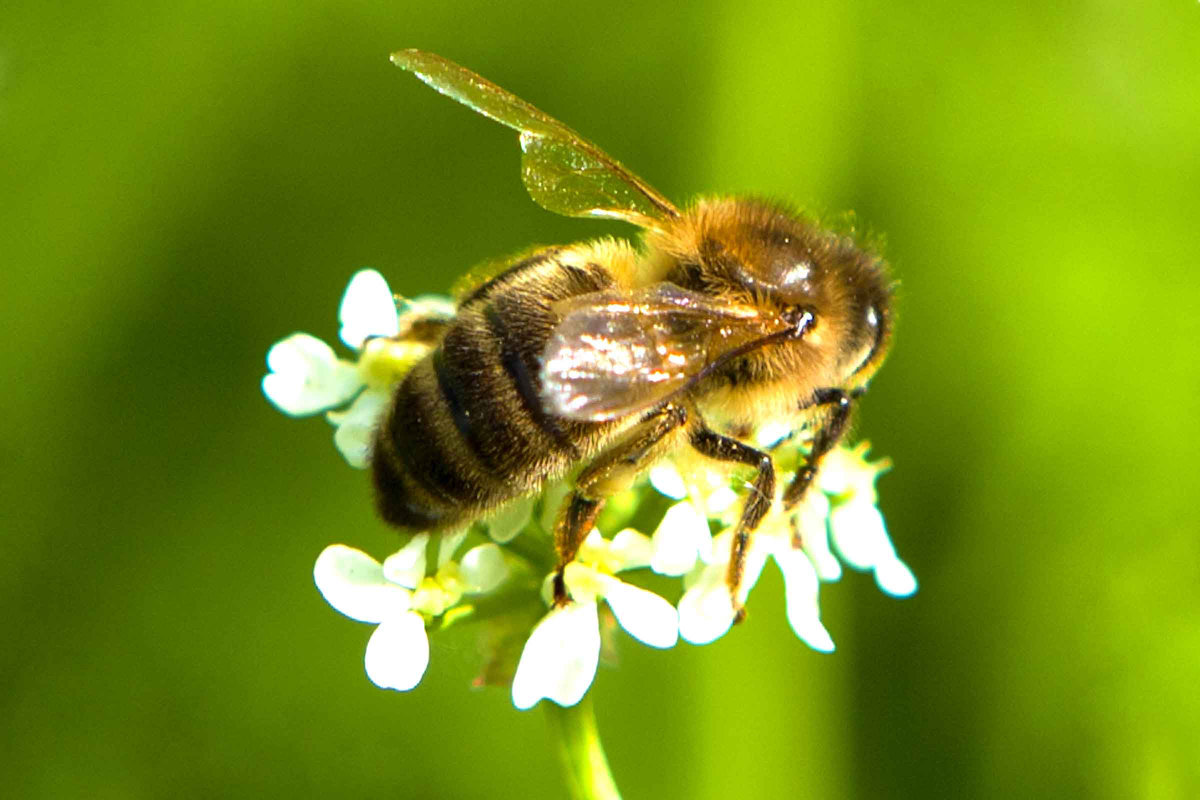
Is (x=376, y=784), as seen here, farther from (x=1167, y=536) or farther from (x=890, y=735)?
(x=1167, y=536)

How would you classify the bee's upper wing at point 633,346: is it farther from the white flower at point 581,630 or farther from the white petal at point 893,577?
the white petal at point 893,577

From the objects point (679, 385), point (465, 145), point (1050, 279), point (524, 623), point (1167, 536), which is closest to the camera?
point (679, 385)

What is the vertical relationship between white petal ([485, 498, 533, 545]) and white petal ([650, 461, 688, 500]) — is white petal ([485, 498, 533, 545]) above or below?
below

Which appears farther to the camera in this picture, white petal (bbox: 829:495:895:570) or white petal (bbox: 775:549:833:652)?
white petal (bbox: 829:495:895:570)

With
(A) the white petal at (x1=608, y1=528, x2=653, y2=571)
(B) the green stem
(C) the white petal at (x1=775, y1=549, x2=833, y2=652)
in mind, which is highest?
(C) the white petal at (x1=775, y1=549, x2=833, y2=652)

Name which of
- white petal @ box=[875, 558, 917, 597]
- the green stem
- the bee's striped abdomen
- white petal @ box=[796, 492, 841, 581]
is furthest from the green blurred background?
the bee's striped abdomen

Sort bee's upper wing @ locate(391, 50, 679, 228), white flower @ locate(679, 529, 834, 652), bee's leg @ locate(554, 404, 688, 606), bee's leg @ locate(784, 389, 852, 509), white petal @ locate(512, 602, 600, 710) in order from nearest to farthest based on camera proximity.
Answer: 1. white petal @ locate(512, 602, 600, 710)
2. bee's leg @ locate(554, 404, 688, 606)
3. white flower @ locate(679, 529, 834, 652)
4. bee's leg @ locate(784, 389, 852, 509)
5. bee's upper wing @ locate(391, 50, 679, 228)

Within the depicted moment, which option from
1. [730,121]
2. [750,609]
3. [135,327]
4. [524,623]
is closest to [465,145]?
[730,121]

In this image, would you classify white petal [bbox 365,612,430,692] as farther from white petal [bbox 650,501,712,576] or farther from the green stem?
white petal [bbox 650,501,712,576]
